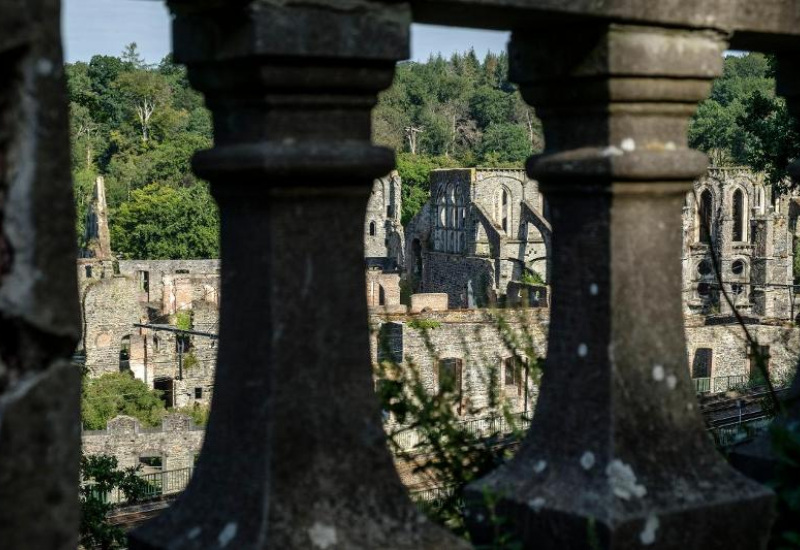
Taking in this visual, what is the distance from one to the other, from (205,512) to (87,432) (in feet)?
66.6

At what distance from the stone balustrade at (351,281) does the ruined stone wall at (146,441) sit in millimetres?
18649

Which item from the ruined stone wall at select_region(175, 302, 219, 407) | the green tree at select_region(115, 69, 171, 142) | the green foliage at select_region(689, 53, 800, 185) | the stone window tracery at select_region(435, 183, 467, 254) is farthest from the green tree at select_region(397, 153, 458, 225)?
the ruined stone wall at select_region(175, 302, 219, 407)

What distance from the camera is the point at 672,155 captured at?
2.71 metres

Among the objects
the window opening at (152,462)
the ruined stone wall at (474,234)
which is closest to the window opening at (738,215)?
the ruined stone wall at (474,234)

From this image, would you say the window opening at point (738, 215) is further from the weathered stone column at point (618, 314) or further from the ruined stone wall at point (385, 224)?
the weathered stone column at point (618, 314)

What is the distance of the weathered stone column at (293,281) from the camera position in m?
2.23

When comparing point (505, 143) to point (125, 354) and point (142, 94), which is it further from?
point (125, 354)

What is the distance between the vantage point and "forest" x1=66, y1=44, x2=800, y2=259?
47844mm

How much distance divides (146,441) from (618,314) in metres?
19.4

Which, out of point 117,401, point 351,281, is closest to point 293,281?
point 351,281

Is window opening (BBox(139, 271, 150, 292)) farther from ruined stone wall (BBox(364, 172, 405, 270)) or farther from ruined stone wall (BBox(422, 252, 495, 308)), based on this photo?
ruined stone wall (BBox(364, 172, 405, 270))

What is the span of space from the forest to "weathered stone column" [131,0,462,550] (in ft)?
26.0

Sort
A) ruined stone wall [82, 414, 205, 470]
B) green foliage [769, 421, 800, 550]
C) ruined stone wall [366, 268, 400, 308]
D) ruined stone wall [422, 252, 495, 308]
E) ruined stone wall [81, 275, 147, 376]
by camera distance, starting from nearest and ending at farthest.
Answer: green foliage [769, 421, 800, 550]
ruined stone wall [82, 414, 205, 470]
ruined stone wall [81, 275, 147, 376]
ruined stone wall [366, 268, 400, 308]
ruined stone wall [422, 252, 495, 308]

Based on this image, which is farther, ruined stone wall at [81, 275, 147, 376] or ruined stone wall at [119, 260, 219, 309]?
ruined stone wall at [119, 260, 219, 309]
